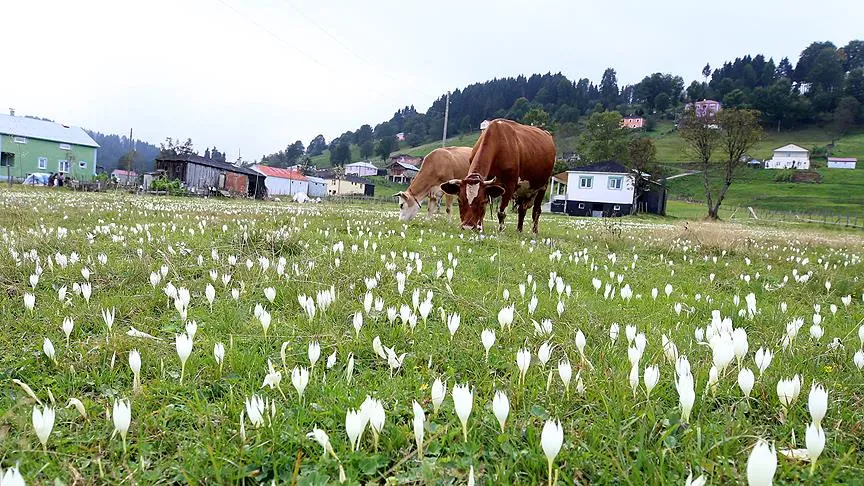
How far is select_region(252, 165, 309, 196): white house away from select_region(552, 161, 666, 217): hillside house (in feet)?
200

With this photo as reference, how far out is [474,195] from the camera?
11867mm

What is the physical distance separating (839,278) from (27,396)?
1017cm

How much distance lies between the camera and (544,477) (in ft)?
6.56

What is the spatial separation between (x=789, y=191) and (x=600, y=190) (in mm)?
63455

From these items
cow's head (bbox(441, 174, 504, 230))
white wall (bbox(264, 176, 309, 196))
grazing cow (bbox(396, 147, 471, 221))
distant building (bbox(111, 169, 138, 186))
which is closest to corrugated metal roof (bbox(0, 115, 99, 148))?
distant building (bbox(111, 169, 138, 186))

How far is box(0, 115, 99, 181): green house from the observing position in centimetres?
7056

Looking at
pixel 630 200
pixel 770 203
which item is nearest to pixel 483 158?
pixel 630 200

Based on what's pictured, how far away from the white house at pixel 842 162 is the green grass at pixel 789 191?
4.35m

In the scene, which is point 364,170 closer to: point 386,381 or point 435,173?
point 435,173

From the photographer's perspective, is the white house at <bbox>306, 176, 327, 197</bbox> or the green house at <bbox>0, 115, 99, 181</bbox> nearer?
the green house at <bbox>0, 115, 99, 181</bbox>

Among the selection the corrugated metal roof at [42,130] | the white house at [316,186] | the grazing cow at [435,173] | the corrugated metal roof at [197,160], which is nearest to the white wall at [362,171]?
the white house at [316,186]

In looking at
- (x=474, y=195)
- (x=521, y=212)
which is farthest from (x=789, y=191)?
(x=474, y=195)

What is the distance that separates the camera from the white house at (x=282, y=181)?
107 m

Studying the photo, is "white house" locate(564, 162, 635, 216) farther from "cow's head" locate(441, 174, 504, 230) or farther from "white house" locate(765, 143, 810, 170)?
"white house" locate(765, 143, 810, 170)
